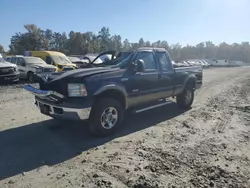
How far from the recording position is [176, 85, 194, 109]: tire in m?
8.53

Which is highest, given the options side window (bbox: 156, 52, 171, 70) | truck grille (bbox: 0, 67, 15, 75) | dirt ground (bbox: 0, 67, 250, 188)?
side window (bbox: 156, 52, 171, 70)

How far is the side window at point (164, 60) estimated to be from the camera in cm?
729

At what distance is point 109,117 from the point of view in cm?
571

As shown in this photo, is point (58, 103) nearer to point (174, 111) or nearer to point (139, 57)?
point (139, 57)

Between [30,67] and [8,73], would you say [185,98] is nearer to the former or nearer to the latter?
[8,73]

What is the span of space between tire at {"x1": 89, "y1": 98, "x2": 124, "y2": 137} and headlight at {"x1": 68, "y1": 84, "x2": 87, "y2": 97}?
38 cm

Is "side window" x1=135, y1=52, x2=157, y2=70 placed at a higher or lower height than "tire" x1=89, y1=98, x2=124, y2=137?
higher

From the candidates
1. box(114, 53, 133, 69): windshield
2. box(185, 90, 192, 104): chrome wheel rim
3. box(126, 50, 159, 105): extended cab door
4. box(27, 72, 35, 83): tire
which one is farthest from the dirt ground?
box(27, 72, 35, 83): tire

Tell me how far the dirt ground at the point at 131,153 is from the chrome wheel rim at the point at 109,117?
12.1 inches

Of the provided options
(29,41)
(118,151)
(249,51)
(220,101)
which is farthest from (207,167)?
(249,51)

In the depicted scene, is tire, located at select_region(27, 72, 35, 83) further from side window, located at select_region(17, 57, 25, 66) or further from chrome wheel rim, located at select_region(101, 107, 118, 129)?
chrome wheel rim, located at select_region(101, 107, 118, 129)

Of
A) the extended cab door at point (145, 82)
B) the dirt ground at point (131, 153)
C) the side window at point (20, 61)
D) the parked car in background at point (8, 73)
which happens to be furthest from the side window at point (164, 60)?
the side window at point (20, 61)

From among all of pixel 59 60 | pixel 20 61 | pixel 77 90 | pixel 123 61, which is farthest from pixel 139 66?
pixel 59 60

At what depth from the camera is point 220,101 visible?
405 inches
